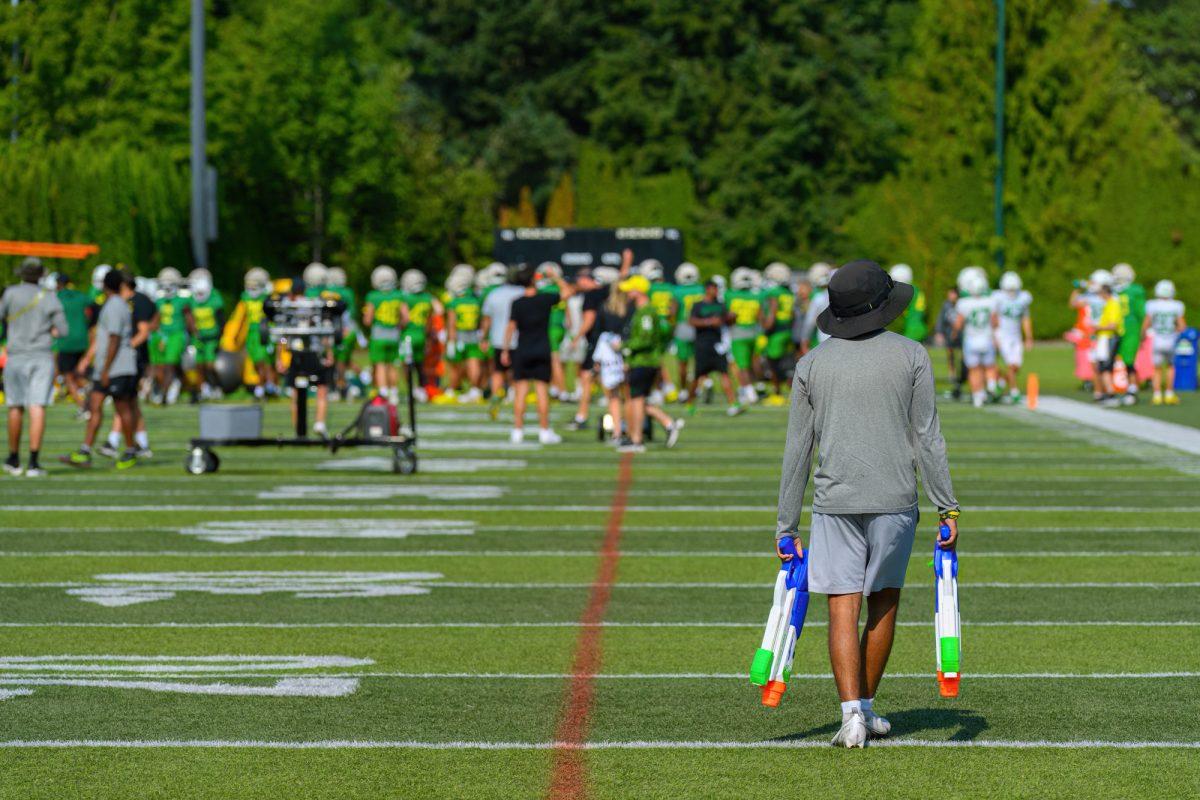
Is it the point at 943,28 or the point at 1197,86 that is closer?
the point at 943,28

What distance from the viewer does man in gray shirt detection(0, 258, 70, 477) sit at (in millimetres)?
17297

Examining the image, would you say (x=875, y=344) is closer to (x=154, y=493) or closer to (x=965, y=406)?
(x=154, y=493)

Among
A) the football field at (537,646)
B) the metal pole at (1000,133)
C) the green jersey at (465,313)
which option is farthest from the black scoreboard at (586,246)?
the football field at (537,646)

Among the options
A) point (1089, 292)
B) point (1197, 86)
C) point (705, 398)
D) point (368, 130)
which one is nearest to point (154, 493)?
point (705, 398)

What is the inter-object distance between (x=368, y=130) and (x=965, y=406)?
116 feet

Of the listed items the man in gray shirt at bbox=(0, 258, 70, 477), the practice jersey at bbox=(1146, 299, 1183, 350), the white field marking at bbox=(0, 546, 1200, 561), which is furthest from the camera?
the practice jersey at bbox=(1146, 299, 1183, 350)

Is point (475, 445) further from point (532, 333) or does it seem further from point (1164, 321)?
point (1164, 321)

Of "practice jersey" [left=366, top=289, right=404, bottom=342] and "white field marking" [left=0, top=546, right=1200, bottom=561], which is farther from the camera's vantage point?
"practice jersey" [left=366, top=289, right=404, bottom=342]

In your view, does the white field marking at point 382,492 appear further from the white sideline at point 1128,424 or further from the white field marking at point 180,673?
the white sideline at point 1128,424

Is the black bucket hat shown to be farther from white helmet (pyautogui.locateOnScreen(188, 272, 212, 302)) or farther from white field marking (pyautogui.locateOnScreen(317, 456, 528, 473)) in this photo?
white helmet (pyautogui.locateOnScreen(188, 272, 212, 302))

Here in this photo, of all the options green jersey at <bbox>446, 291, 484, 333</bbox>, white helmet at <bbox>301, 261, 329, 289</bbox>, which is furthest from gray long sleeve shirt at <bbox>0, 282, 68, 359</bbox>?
green jersey at <bbox>446, 291, 484, 333</bbox>

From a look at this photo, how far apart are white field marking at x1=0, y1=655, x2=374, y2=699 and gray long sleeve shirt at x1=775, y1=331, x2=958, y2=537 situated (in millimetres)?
2313

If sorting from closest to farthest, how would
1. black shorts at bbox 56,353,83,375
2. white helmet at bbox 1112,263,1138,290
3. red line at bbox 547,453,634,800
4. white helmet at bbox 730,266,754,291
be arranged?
red line at bbox 547,453,634,800 < black shorts at bbox 56,353,83,375 < white helmet at bbox 1112,263,1138,290 < white helmet at bbox 730,266,754,291

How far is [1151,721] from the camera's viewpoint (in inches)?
304
